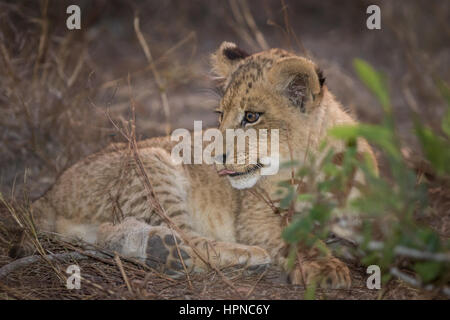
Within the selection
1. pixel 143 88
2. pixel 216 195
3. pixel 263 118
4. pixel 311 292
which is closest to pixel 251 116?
pixel 263 118

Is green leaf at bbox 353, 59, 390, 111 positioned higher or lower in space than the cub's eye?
lower

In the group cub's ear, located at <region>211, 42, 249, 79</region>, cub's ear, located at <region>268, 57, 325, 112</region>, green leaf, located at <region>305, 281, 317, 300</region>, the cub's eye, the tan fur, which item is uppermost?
cub's ear, located at <region>211, 42, 249, 79</region>

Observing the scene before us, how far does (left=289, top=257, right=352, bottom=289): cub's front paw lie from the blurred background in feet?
4.39

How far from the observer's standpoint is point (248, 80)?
349 centimetres

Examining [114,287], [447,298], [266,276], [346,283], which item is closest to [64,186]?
[114,287]

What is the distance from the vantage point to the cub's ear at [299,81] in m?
3.15

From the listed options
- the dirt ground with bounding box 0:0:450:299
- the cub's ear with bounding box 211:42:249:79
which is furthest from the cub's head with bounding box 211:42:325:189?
the dirt ground with bounding box 0:0:450:299

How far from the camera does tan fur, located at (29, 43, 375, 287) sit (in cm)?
330

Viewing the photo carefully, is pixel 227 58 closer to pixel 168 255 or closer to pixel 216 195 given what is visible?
pixel 216 195

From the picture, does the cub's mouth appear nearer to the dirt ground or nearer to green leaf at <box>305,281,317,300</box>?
the dirt ground

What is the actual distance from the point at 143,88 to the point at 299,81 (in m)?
4.69

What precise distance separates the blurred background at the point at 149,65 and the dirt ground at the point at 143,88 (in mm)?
22
